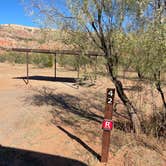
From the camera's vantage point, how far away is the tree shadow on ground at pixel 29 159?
5.89 meters

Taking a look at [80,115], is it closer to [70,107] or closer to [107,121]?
[70,107]

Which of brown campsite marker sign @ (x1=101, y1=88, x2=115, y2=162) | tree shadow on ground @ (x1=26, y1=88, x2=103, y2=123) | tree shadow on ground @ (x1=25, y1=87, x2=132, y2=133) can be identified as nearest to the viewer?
brown campsite marker sign @ (x1=101, y1=88, x2=115, y2=162)

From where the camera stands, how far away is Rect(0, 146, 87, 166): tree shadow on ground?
5.89 m

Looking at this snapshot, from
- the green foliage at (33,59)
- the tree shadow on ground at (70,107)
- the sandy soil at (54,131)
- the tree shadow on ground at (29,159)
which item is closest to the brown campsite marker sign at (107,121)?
the sandy soil at (54,131)

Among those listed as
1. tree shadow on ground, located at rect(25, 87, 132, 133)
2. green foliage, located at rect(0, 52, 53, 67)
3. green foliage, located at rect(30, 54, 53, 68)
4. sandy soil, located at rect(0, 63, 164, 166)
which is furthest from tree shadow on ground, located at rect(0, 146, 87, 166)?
green foliage, located at rect(0, 52, 53, 67)

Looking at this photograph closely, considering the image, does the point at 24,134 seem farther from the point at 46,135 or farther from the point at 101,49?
the point at 101,49

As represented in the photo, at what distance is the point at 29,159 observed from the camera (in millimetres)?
6098

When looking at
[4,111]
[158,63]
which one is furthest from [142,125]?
[4,111]

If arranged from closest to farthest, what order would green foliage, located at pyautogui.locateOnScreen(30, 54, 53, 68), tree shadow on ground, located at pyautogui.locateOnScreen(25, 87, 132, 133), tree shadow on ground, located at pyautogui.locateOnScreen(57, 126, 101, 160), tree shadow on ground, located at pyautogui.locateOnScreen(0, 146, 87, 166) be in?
tree shadow on ground, located at pyautogui.locateOnScreen(0, 146, 87, 166) < tree shadow on ground, located at pyautogui.locateOnScreen(57, 126, 101, 160) < tree shadow on ground, located at pyautogui.locateOnScreen(25, 87, 132, 133) < green foliage, located at pyautogui.locateOnScreen(30, 54, 53, 68)

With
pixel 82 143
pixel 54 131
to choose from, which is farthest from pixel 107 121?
pixel 54 131

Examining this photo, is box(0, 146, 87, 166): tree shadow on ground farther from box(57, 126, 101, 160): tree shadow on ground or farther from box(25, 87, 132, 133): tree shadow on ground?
box(25, 87, 132, 133): tree shadow on ground

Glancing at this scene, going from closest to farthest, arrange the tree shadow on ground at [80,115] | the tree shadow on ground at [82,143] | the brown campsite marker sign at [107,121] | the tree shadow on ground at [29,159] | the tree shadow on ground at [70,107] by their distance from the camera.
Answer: the brown campsite marker sign at [107,121]
the tree shadow on ground at [29,159]
the tree shadow on ground at [82,143]
the tree shadow on ground at [80,115]
the tree shadow on ground at [70,107]

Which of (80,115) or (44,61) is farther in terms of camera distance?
(44,61)

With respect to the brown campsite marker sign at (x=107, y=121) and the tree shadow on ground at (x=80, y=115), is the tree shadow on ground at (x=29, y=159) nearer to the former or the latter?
the brown campsite marker sign at (x=107, y=121)
